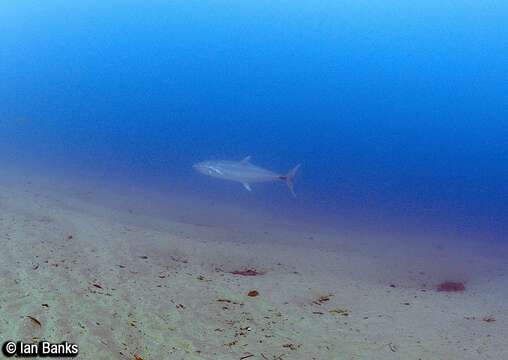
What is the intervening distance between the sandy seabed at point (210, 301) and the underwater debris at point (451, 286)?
10.6 inches

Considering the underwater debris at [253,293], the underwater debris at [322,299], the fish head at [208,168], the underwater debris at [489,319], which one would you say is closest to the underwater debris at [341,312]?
the underwater debris at [322,299]

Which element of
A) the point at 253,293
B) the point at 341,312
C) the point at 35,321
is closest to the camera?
the point at 35,321

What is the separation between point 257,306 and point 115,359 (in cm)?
255

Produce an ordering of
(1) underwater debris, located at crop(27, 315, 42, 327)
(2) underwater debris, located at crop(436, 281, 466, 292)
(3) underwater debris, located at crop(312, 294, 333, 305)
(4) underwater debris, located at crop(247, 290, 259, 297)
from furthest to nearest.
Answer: (2) underwater debris, located at crop(436, 281, 466, 292), (3) underwater debris, located at crop(312, 294, 333, 305), (4) underwater debris, located at crop(247, 290, 259, 297), (1) underwater debris, located at crop(27, 315, 42, 327)

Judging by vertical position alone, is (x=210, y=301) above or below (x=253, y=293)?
below

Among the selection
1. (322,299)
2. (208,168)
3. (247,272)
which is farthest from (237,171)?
(322,299)

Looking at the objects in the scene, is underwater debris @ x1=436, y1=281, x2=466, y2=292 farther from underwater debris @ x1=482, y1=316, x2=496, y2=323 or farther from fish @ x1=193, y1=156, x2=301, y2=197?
fish @ x1=193, y1=156, x2=301, y2=197

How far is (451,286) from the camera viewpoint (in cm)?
937

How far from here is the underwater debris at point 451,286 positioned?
29.9 feet

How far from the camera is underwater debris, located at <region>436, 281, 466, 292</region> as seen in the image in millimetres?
9111

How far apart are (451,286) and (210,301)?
610cm

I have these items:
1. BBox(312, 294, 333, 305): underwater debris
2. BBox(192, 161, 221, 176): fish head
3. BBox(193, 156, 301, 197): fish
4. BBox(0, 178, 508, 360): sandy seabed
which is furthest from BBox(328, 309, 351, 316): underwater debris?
BBox(192, 161, 221, 176): fish head

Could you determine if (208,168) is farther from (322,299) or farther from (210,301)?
(210,301)

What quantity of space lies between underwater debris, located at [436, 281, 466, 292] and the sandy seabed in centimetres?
27
